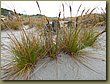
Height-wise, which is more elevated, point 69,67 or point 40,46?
point 40,46

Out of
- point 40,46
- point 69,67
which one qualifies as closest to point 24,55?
point 40,46

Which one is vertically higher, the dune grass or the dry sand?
the dune grass

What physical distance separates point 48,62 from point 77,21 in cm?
48

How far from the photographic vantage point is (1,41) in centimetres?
184

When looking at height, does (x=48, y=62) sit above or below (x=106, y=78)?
above

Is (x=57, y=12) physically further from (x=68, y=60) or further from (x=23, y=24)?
(x=68, y=60)

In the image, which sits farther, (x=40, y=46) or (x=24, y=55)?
(x=40, y=46)

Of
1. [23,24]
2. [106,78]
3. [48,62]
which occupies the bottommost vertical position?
[106,78]

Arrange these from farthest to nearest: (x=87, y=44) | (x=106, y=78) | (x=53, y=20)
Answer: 1. (x=87, y=44)
2. (x=53, y=20)
3. (x=106, y=78)

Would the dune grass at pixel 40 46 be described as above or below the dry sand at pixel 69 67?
above

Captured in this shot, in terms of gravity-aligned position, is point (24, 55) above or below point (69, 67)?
above

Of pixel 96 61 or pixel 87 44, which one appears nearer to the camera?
pixel 96 61

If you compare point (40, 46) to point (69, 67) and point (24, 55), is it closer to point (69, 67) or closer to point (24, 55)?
point (24, 55)

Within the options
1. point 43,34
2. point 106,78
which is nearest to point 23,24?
point 43,34
